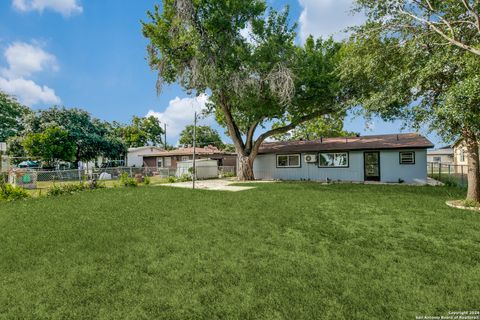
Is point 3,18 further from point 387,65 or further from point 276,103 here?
point 387,65

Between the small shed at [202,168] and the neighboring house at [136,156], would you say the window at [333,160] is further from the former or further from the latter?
the neighboring house at [136,156]

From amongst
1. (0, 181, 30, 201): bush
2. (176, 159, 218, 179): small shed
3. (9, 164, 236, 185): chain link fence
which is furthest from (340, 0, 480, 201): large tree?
(9, 164, 236, 185): chain link fence

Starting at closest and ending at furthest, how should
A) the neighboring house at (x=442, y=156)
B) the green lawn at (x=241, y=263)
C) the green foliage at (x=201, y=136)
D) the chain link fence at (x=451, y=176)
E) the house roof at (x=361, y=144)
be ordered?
the green lawn at (x=241, y=263)
the chain link fence at (x=451, y=176)
the house roof at (x=361, y=144)
the neighboring house at (x=442, y=156)
the green foliage at (x=201, y=136)

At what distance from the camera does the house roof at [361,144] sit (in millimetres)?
16031

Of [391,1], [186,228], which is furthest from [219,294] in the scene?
[391,1]

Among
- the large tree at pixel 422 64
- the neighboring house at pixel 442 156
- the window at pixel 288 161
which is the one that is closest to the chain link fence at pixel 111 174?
the window at pixel 288 161

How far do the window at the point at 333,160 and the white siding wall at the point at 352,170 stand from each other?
258mm

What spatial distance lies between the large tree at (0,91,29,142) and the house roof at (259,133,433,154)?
2929 cm

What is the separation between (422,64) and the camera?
28.6ft

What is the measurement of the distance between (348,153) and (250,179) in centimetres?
677

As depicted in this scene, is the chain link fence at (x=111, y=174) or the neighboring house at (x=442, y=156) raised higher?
the neighboring house at (x=442, y=156)

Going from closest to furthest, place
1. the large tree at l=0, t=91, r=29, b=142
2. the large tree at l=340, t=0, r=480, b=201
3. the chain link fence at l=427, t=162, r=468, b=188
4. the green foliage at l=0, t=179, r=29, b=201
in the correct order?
the large tree at l=340, t=0, r=480, b=201
the green foliage at l=0, t=179, r=29, b=201
the chain link fence at l=427, t=162, r=468, b=188
the large tree at l=0, t=91, r=29, b=142

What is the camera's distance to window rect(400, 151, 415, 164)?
626 inches

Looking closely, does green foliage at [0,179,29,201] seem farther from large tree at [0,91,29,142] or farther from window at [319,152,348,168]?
large tree at [0,91,29,142]
